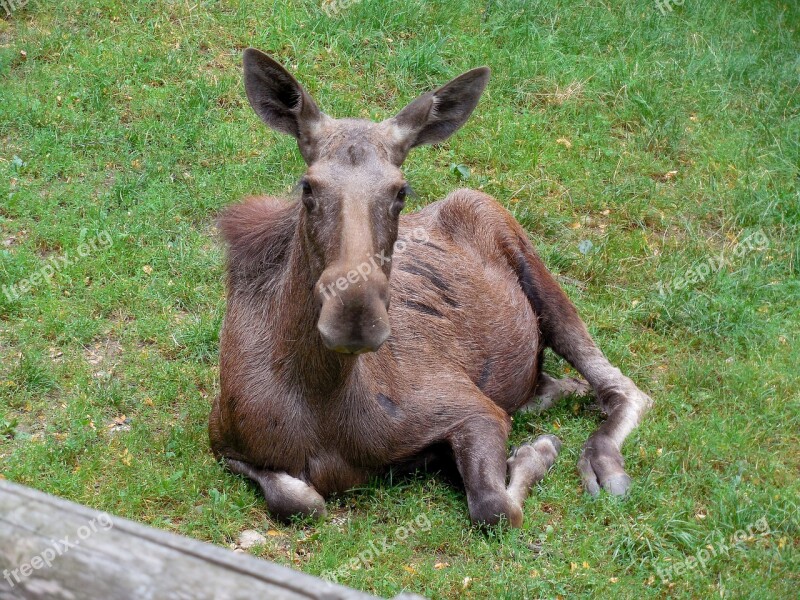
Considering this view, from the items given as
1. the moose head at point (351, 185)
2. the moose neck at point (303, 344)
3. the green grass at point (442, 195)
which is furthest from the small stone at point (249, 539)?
the moose head at point (351, 185)

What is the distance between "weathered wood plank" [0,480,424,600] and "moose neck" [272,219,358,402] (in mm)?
2970

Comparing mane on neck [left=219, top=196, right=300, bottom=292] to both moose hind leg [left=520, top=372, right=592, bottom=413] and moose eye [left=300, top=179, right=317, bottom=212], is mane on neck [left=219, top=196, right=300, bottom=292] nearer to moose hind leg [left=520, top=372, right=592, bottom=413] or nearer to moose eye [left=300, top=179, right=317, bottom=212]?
moose eye [left=300, top=179, right=317, bottom=212]

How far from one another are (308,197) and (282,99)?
0.74m

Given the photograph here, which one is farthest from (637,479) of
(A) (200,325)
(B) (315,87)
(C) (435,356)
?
(B) (315,87)

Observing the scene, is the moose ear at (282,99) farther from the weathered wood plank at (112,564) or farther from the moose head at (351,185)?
the weathered wood plank at (112,564)

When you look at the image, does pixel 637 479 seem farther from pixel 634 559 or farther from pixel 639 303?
pixel 639 303

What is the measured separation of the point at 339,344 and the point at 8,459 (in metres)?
2.54

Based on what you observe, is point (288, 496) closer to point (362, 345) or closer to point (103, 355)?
point (362, 345)

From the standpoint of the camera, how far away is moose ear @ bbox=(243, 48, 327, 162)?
576 cm

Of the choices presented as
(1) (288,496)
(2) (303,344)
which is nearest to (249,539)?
(1) (288,496)

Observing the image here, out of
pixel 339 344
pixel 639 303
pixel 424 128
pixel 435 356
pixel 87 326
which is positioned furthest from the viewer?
pixel 639 303

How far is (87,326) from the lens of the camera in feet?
24.9

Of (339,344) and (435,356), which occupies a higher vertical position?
(339,344)

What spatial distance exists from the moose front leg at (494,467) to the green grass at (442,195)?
0.46 ft
